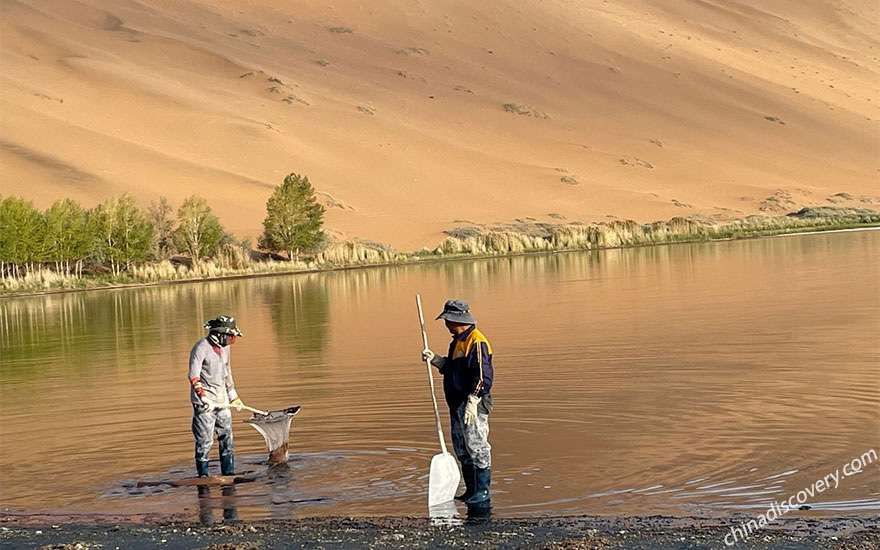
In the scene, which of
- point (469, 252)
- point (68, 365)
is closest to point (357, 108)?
point (469, 252)

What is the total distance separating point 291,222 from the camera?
169ft

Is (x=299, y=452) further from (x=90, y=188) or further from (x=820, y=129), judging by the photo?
(x=820, y=129)

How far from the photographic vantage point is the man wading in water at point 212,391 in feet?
38.9

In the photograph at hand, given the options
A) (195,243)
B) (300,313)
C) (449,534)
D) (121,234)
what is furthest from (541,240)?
(449,534)

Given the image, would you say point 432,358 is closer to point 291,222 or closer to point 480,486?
point 480,486

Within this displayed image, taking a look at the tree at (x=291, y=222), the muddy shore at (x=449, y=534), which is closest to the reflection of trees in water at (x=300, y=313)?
the tree at (x=291, y=222)

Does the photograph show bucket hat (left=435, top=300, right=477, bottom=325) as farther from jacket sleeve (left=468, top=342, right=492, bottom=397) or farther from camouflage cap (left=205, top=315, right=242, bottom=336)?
camouflage cap (left=205, top=315, right=242, bottom=336)

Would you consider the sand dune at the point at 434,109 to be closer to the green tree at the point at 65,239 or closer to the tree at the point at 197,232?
the tree at the point at 197,232

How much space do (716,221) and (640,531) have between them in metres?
62.5

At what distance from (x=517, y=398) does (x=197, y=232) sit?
1398 inches

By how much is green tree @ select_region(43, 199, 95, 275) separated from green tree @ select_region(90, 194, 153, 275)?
1.86ft

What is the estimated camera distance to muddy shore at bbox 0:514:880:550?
831 cm

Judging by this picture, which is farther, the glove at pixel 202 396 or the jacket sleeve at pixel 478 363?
the glove at pixel 202 396

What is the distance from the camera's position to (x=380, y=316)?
27969mm
